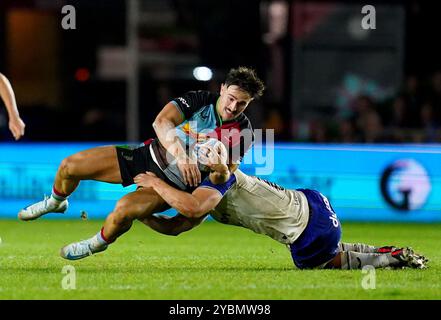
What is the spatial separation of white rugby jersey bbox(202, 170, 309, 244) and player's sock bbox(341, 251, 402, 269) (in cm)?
44

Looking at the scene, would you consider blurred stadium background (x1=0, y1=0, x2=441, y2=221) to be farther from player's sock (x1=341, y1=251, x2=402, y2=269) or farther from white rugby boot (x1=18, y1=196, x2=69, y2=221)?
player's sock (x1=341, y1=251, x2=402, y2=269)

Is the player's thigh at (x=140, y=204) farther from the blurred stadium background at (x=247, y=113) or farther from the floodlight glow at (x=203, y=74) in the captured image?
the floodlight glow at (x=203, y=74)

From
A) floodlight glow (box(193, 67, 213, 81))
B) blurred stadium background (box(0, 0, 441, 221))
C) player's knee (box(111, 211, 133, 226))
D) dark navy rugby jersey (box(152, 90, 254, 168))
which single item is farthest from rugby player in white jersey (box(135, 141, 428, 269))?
floodlight glow (box(193, 67, 213, 81))

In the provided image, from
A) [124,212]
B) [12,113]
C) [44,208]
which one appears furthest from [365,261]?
[12,113]

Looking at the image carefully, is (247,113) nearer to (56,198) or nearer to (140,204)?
(56,198)

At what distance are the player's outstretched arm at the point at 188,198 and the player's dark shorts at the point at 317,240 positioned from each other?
827 millimetres

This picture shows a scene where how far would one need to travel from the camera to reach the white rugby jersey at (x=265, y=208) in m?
8.51

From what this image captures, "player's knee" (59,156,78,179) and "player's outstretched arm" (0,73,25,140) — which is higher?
"player's outstretched arm" (0,73,25,140)

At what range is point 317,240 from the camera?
847 centimetres

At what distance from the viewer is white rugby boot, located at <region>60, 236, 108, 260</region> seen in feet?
27.3

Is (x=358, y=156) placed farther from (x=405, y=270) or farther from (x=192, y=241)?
(x=405, y=270)

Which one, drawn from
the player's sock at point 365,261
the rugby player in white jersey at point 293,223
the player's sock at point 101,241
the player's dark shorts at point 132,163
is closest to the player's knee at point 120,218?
the player's sock at point 101,241

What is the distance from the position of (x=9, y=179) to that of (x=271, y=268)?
5.28 m

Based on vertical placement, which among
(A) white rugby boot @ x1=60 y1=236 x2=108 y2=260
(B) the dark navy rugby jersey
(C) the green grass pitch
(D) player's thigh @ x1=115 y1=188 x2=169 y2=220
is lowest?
(C) the green grass pitch
